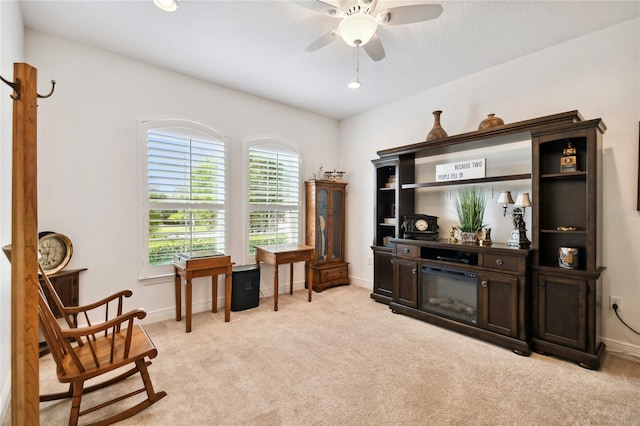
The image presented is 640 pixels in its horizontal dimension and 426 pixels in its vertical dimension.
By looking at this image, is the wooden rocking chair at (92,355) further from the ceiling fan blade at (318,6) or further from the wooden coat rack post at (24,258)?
the ceiling fan blade at (318,6)

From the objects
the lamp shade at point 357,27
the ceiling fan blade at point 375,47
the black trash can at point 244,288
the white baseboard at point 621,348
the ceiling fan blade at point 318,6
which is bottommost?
the white baseboard at point 621,348

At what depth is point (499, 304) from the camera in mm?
2812

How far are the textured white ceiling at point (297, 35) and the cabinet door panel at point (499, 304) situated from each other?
2.33 meters

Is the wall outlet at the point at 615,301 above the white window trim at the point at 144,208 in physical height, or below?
below

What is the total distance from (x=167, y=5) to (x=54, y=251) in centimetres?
242

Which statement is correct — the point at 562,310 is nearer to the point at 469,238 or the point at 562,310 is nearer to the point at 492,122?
the point at 469,238

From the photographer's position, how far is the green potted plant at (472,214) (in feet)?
10.8

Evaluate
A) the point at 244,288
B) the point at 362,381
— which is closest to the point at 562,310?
the point at 362,381

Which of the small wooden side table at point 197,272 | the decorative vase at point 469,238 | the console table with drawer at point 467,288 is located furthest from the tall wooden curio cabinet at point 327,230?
the decorative vase at point 469,238

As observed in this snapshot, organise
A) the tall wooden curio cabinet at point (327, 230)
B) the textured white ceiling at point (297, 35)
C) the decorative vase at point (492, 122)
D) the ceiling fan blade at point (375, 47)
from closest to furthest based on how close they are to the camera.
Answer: the ceiling fan blade at point (375, 47), the textured white ceiling at point (297, 35), the decorative vase at point (492, 122), the tall wooden curio cabinet at point (327, 230)

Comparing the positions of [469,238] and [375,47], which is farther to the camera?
[469,238]

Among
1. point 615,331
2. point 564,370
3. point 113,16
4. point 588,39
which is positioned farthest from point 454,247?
point 113,16

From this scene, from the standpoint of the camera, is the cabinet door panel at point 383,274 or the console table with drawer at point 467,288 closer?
the console table with drawer at point 467,288

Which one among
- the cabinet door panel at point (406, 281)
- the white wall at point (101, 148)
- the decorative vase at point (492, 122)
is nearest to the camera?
the white wall at point (101, 148)
